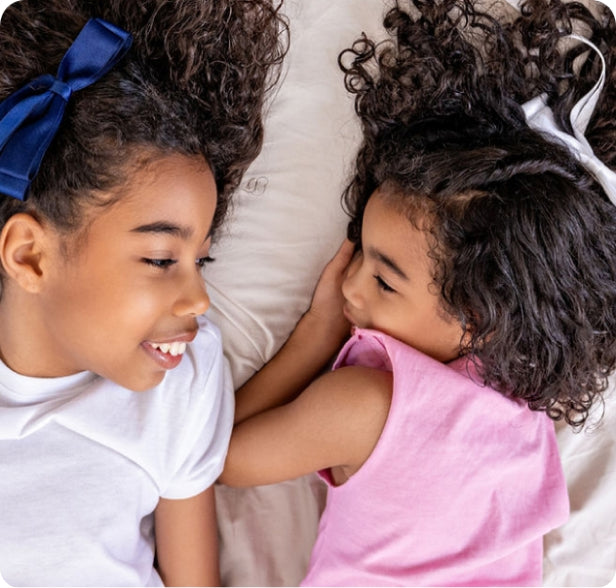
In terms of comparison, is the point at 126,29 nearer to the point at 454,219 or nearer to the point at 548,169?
the point at 454,219

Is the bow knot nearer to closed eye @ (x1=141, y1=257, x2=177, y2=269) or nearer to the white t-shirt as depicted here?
closed eye @ (x1=141, y1=257, x2=177, y2=269)

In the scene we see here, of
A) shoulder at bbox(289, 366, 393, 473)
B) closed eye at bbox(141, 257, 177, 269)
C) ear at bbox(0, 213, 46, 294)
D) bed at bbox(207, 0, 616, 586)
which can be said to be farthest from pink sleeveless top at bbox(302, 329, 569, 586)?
ear at bbox(0, 213, 46, 294)

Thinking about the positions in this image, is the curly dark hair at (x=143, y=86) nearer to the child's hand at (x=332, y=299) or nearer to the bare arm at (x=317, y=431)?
the child's hand at (x=332, y=299)

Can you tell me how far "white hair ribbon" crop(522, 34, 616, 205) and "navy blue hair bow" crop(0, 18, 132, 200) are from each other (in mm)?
662

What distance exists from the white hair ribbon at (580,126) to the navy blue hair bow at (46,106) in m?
0.66

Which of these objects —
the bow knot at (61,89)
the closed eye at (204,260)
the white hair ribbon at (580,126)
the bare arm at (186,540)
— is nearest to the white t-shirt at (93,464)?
the bare arm at (186,540)

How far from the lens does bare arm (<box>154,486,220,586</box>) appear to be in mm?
1214

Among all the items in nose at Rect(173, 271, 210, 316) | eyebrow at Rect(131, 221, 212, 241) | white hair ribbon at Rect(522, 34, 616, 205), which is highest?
white hair ribbon at Rect(522, 34, 616, 205)

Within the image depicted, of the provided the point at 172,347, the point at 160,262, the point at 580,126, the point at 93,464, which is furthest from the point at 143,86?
the point at 580,126

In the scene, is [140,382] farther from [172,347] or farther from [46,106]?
[46,106]

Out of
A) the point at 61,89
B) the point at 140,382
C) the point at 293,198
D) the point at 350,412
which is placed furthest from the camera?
the point at 293,198

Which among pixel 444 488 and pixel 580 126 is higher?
pixel 580 126

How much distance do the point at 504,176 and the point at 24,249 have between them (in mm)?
712

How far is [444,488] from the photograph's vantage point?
1.15 meters
